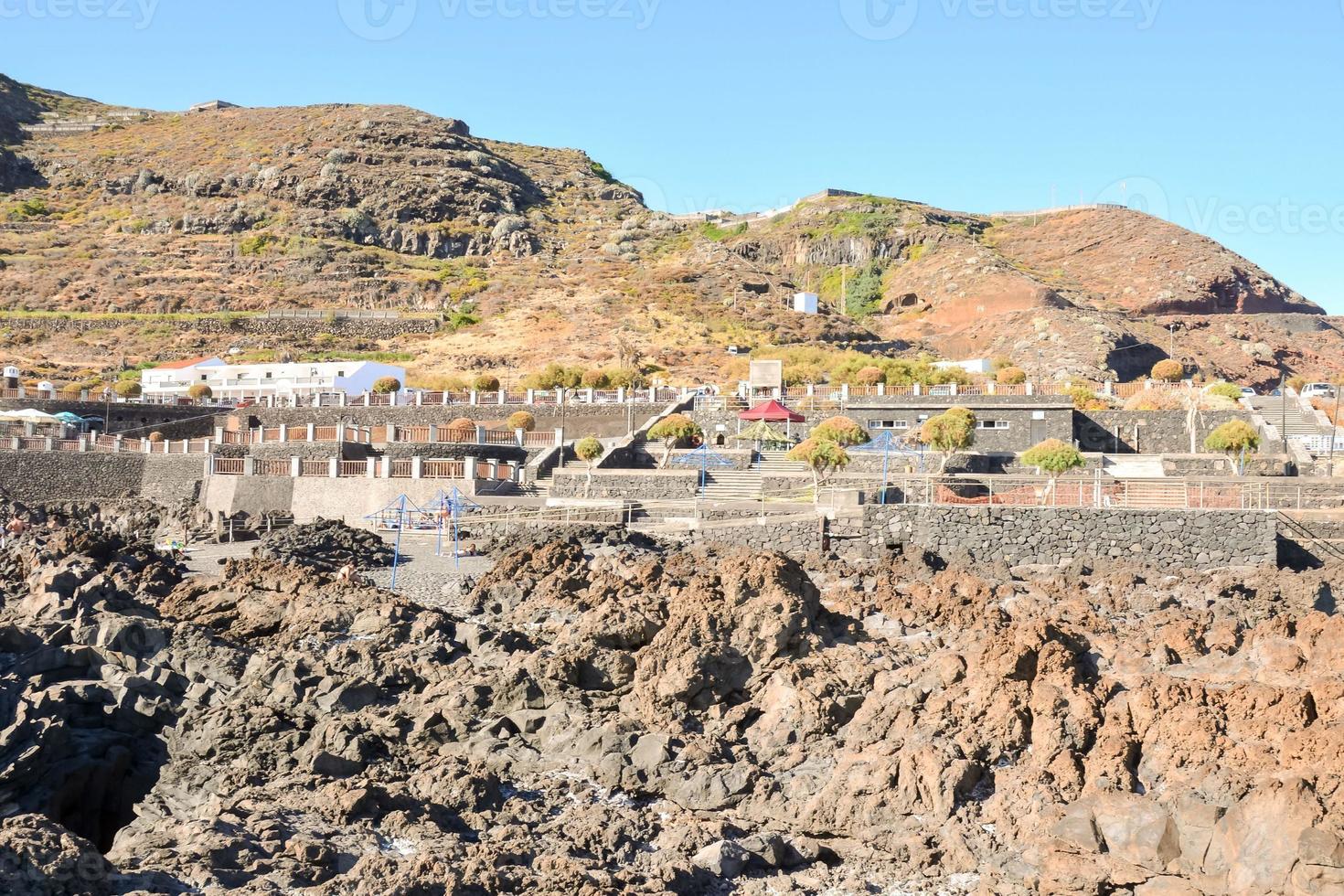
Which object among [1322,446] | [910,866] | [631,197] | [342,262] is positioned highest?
[631,197]

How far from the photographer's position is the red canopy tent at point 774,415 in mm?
37312

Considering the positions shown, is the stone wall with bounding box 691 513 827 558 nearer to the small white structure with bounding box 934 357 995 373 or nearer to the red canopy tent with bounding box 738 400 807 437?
the red canopy tent with bounding box 738 400 807 437

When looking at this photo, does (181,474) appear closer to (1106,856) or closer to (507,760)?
(507,760)

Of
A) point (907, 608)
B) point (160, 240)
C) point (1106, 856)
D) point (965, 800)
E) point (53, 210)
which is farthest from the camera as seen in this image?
point (53, 210)

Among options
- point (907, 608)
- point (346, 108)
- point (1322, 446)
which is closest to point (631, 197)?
point (346, 108)

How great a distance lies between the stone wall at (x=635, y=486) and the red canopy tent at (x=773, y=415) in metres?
5.53

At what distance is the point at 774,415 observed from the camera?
122ft

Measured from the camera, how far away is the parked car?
48.1 metres

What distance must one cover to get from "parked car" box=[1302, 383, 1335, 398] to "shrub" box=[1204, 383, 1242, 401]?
7.22 metres

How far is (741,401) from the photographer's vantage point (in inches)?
1604

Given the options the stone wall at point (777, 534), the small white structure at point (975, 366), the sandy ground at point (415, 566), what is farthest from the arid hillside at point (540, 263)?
the stone wall at point (777, 534)

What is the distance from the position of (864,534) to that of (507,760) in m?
14.5

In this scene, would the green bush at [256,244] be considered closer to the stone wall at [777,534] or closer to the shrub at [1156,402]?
the shrub at [1156,402]

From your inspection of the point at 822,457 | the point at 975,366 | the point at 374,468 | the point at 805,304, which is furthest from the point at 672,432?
the point at 805,304
